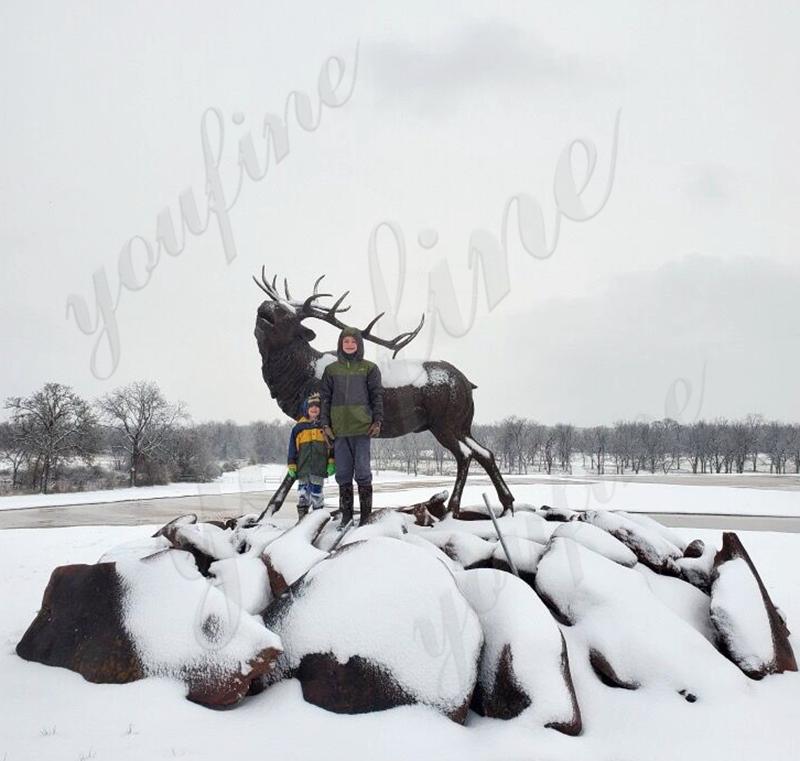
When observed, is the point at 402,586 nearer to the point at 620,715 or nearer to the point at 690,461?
the point at 620,715

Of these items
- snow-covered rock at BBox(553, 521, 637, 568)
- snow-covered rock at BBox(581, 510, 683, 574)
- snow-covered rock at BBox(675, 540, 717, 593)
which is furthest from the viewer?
snow-covered rock at BBox(581, 510, 683, 574)

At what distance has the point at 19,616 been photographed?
18.2 ft

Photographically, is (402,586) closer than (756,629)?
Yes

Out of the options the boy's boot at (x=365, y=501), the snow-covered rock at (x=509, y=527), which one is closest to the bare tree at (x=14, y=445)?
the boy's boot at (x=365, y=501)

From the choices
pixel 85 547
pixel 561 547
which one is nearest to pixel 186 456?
pixel 85 547

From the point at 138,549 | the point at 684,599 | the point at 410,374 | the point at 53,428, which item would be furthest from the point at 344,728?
the point at 53,428

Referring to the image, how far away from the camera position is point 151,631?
3.89m

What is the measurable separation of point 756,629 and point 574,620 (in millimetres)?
1434

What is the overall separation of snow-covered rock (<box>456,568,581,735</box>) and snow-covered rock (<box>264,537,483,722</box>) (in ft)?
0.45

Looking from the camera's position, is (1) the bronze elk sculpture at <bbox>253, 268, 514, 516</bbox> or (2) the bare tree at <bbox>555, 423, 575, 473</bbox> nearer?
(1) the bronze elk sculpture at <bbox>253, 268, 514, 516</bbox>

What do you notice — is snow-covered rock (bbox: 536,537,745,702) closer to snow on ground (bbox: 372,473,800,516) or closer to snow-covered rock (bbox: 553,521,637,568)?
Result: snow-covered rock (bbox: 553,521,637,568)

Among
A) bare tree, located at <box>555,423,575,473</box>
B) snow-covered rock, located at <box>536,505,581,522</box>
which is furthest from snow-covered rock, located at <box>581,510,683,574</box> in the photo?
bare tree, located at <box>555,423,575,473</box>

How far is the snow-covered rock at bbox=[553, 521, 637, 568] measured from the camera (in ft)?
17.5

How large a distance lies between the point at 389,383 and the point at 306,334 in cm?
113
